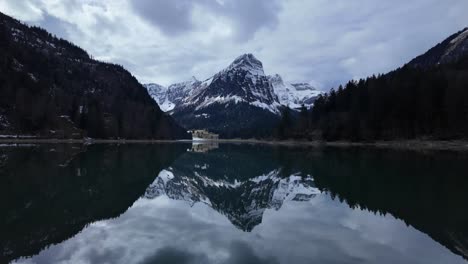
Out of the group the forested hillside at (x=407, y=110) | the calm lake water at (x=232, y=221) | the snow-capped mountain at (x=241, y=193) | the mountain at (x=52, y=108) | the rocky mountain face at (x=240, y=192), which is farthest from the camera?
the mountain at (x=52, y=108)

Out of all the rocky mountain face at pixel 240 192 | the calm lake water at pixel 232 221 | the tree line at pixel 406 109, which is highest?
the tree line at pixel 406 109

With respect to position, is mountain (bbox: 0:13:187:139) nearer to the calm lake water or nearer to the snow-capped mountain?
the snow-capped mountain

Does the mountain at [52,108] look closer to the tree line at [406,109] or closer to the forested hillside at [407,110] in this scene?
the tree line at [406,109]

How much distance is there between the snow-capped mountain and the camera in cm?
1568

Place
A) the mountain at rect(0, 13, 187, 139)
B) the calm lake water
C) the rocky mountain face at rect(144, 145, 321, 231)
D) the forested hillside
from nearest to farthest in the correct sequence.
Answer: the calm lake water < the rocky mountain face at rect(144, 145, 321, 231) < the forested hillside < the mountain at rect(0, 13, 187, 139)

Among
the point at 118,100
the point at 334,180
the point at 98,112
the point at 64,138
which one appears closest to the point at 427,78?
the point at 334,180

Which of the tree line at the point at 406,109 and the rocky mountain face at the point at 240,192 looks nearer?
the rocky mountain face at the point at 240,192

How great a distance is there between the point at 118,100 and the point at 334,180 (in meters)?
189

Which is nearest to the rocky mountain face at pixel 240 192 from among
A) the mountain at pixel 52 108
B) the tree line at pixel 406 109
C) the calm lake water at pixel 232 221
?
the calm lake water at pixel 232 221

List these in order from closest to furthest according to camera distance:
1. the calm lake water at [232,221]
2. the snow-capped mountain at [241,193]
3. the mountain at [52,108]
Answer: the calm lake water at [232,221] < the snow-capped mountain at [241,193] < the mountain at [52,108]

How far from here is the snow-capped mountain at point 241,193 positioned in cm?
1568

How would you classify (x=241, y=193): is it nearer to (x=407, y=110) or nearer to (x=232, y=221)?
(x=232, y=221)

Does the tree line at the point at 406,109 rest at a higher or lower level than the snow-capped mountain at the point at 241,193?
higher

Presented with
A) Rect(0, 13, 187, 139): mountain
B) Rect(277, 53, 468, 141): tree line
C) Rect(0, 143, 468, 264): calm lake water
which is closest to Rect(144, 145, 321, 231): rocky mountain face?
Rect(0, 143, 468, 264): calm lake water
